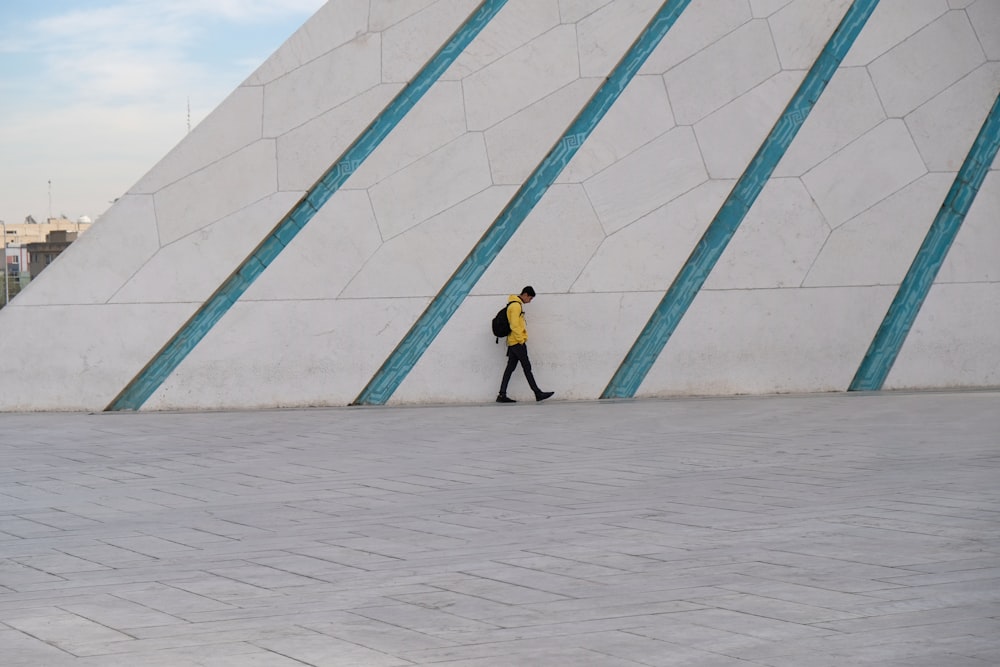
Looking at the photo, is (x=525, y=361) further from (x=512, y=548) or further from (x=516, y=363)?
(x=512, y=548)

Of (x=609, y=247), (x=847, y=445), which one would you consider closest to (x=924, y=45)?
(x=609, y=247)

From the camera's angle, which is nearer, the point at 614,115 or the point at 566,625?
the point at 566,625

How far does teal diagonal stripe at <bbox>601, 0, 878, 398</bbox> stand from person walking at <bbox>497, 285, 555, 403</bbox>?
3.18ft

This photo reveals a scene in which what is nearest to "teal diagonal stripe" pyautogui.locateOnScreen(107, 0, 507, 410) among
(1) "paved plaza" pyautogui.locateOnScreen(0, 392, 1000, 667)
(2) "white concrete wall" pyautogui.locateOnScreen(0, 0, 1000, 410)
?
(2) "white concrete wall" pyautogui.locateOnScreen(0, 0, 1000, 410)

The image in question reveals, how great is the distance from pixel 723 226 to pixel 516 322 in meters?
2.65

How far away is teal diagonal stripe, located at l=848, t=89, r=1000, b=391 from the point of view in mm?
14430

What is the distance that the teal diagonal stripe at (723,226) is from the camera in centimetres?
1417

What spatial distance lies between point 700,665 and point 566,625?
0.69 metres

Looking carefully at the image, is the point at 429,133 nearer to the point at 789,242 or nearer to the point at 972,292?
the point at 789,242

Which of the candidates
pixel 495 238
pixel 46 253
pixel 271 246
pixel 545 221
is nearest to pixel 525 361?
pixel 495 238

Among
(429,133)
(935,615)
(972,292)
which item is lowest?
(935,615)

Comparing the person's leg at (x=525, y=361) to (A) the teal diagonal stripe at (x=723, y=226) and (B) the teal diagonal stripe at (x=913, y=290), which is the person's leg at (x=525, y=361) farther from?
(B) the teal diagonal stripe at (x=913, y=290)

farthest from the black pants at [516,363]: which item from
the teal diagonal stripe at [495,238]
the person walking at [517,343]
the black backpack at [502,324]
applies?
the teal diagonal stripe at [495,238]

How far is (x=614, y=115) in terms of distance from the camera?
47.0ft
